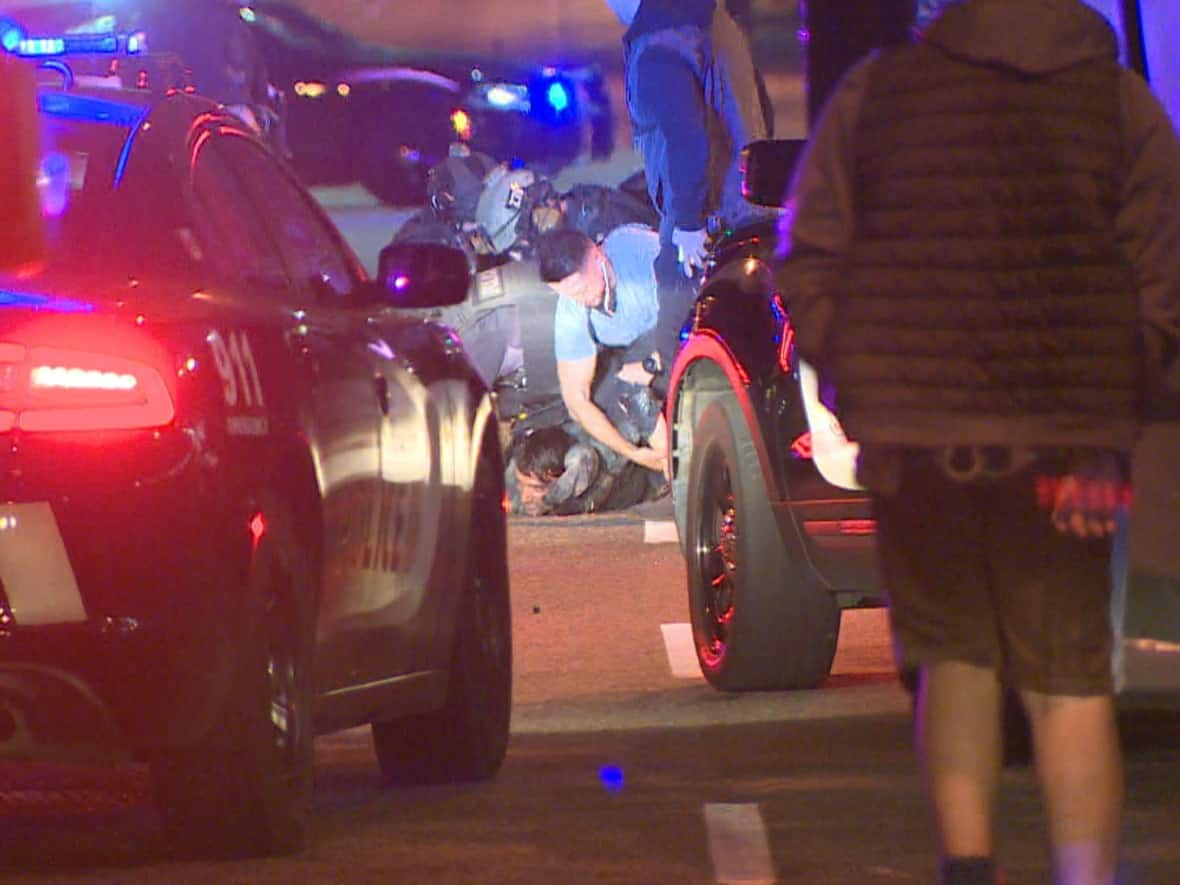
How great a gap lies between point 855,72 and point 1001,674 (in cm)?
99

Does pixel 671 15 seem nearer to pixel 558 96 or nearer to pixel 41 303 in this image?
pixel 558 96

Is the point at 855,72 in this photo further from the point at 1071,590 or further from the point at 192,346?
the point at 192,346

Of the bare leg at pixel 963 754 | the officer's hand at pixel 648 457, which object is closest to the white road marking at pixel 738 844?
the bare leg at pixel 963 754

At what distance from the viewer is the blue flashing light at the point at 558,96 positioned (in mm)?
16469

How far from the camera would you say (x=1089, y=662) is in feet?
16.0

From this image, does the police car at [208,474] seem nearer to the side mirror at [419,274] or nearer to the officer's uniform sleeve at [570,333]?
the side mirror at [419,274]

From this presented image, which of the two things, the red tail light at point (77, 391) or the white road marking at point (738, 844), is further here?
the white road marking at point (738, 844)

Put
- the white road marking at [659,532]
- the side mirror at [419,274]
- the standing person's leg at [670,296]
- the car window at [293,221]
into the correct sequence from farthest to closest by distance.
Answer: the standing person's leg at [670,296]
the white road marking at [659,532]
the side mirror at [419,274]
the car window at [293,221]

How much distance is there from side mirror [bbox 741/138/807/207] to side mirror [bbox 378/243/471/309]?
118cm

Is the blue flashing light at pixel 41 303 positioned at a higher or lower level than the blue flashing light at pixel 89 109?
lower

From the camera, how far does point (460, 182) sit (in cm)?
1661

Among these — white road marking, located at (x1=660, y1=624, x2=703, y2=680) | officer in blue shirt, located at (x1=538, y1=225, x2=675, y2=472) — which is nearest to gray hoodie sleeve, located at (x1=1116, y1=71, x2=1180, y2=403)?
white road marking, located at (x1=660, y1=624, x2=703, y2=680)

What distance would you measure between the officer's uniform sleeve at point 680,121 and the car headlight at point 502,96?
5.94ft

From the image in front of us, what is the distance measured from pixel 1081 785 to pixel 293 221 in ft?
9.62
